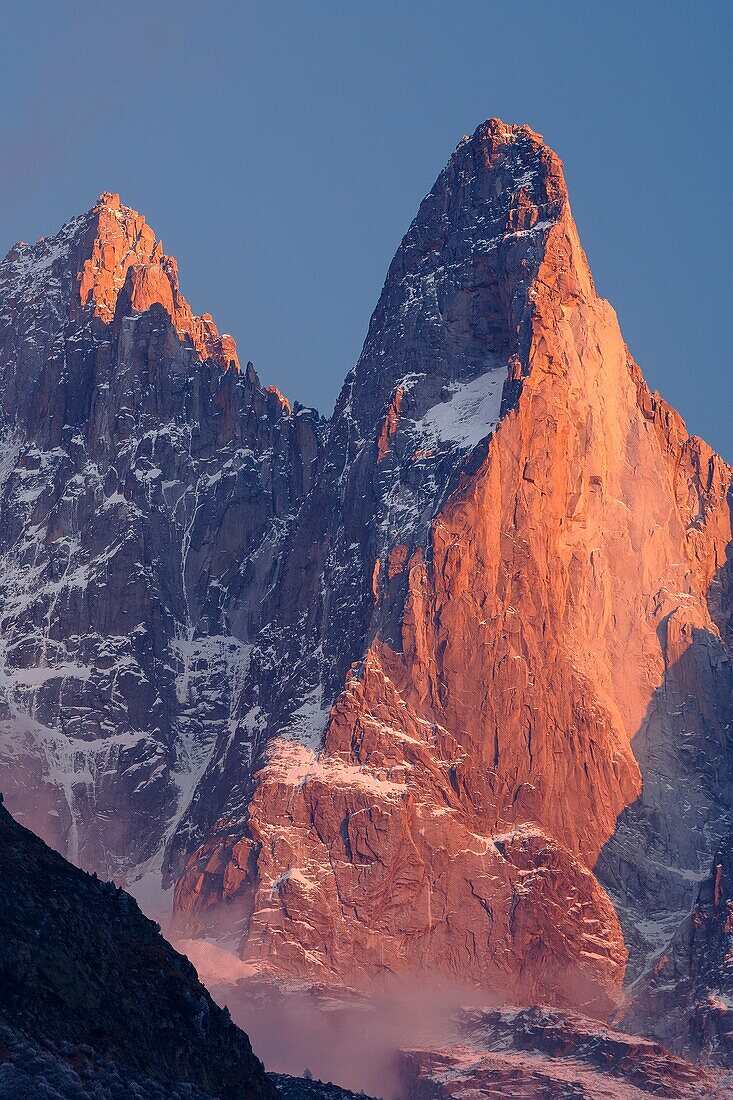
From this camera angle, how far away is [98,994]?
326ft

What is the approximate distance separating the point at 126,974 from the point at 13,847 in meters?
6.86

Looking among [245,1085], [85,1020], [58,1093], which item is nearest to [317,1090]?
[245,1085]

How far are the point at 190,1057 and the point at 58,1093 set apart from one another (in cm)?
1476

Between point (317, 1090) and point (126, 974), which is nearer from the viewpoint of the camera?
point (126, 974)

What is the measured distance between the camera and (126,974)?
103 m

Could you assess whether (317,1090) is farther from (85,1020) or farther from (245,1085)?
(85,1020)

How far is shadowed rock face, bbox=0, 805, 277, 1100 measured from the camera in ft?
312

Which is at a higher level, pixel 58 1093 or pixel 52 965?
pixel 52 965

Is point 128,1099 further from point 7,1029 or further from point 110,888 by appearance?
point 110,888

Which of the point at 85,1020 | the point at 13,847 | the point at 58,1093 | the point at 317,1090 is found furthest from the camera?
the point at 317,1090

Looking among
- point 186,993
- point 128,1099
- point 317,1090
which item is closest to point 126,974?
point 186,993

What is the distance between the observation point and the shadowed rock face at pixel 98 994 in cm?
9500

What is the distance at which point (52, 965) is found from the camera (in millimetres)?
98188

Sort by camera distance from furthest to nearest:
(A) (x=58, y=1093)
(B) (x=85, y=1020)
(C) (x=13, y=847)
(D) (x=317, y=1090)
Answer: (D) (x=317, y=1090), (C) (x=13, y=847), (B) (x=85, y=1020), (A) (x=58, y=1093)
